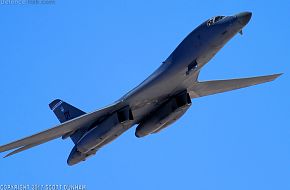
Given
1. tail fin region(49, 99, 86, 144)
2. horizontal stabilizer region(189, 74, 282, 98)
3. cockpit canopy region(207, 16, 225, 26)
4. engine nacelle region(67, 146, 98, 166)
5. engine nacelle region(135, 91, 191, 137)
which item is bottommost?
engine nacelle region(67, 146, 98, 166)

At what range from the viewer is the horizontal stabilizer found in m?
32.5

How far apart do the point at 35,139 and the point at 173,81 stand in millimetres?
8699

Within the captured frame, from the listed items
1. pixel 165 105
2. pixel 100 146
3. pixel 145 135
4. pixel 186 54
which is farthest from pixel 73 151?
pixel 186 54

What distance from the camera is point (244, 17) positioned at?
80.2 feet

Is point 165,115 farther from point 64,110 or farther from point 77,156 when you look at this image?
point 64,110

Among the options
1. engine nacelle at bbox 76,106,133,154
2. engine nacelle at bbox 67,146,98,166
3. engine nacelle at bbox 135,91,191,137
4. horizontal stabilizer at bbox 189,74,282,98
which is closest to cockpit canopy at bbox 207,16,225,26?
engine nacelle at bbox 135,91,191,137

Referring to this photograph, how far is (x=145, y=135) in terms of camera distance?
32.3 meters

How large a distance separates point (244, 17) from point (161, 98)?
8.08 meters

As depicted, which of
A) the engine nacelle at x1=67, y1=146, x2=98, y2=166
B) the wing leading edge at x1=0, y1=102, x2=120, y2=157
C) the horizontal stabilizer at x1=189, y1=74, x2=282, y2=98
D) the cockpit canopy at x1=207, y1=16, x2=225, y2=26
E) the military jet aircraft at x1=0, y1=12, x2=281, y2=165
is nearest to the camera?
the cockpit canopy at x1=207, y1=16, x2=225, y2=26

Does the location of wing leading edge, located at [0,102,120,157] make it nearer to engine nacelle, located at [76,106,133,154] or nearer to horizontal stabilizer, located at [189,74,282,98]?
engine nacelle, located at [76,106,133,154]

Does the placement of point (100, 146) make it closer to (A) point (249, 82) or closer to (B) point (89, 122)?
(B) point (89, 122)

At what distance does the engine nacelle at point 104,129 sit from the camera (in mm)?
30062

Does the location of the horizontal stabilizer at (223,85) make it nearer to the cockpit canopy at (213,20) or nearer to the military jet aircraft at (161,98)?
the military jet aircraft at (161,98)

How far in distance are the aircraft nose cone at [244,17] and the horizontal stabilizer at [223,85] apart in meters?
7.76
